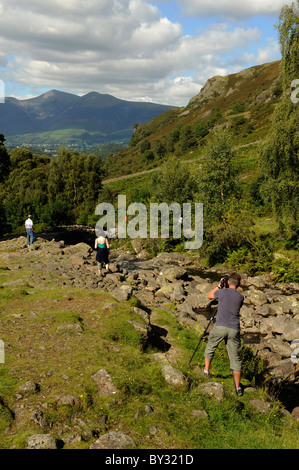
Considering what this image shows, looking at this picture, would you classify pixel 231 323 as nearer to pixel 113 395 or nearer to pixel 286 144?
pixel 113 395

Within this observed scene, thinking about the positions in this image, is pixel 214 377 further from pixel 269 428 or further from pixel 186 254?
pixel 186 254

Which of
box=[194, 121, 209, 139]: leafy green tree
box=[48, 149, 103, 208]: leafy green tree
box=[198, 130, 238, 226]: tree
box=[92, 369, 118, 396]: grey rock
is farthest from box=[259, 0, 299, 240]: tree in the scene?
box=[194, 121, 209, 139]: leafy green tree

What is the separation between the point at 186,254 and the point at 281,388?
26265mm

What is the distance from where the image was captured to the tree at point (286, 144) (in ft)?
85.8

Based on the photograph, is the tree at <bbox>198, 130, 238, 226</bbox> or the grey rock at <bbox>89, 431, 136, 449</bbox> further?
the tree at <bbox>198, 130, 238, 226</bbox>

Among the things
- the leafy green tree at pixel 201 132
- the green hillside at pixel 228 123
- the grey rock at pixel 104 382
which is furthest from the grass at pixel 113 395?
the leafy green tree at pixel 201 132

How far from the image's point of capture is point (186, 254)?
38.5m

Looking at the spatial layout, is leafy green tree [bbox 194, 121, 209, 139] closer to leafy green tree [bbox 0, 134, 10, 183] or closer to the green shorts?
leafy green tree [bbox 0, 134, 10, 183]

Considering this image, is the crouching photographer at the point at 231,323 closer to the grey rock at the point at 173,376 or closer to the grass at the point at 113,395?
the grass at the point at 113,395

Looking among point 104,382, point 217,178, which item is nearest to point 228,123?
point 217,178

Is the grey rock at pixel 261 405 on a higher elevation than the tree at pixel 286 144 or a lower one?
lower

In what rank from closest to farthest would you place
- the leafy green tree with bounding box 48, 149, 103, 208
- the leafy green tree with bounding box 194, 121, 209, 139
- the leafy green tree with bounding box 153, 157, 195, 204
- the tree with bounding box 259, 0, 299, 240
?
the tree with bounding box 259, 0, 299, 240, the leafy green tree with bounding box 153, 157, 195, 204, the leafy green tree with bounding box 48, 149, 103, 208, the leafy green tree with bounding box 194, 121, 209, 139

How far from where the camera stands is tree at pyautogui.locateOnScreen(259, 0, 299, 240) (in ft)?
85.8

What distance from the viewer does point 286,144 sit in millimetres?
26156
